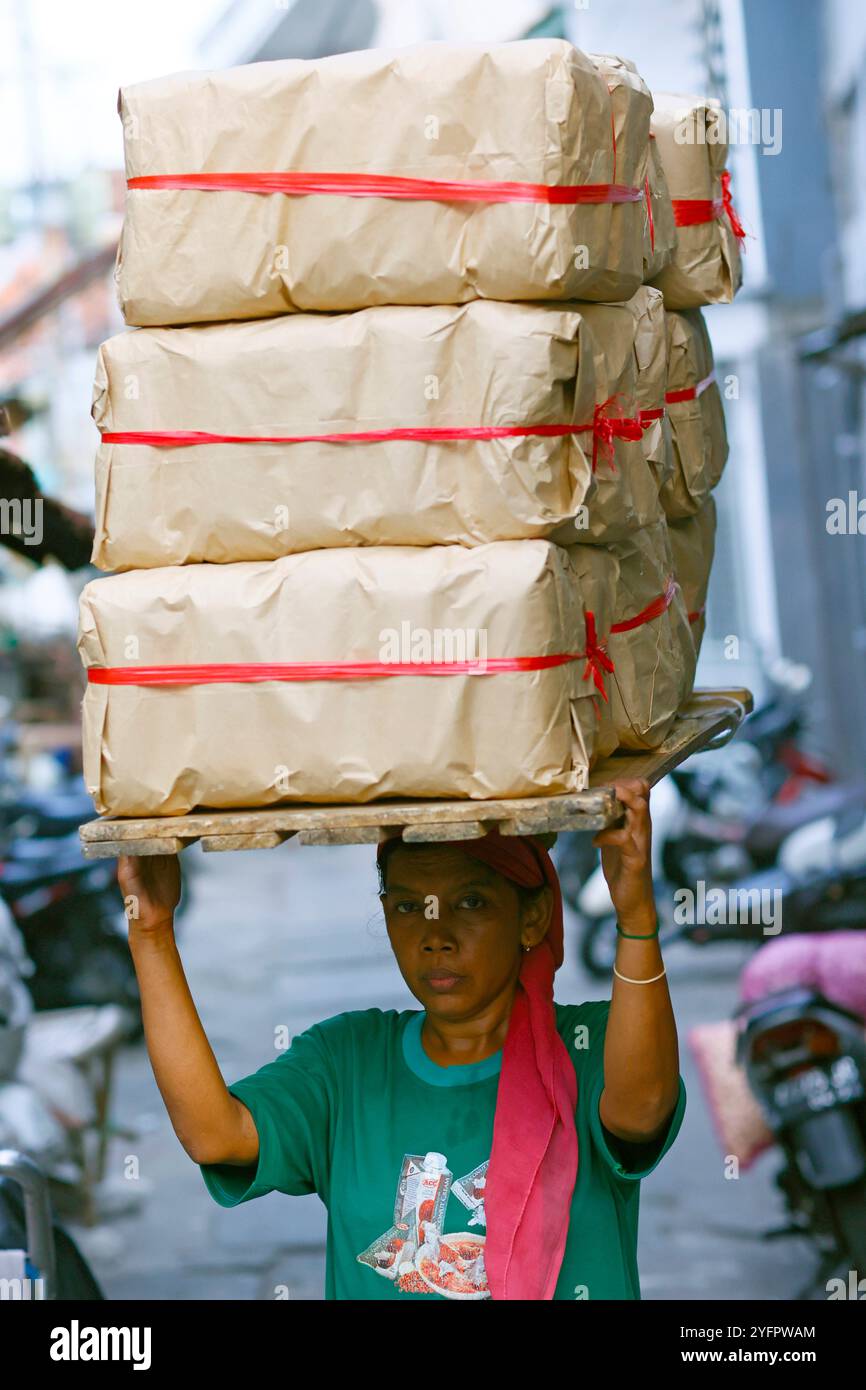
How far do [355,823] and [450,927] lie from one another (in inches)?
→ 14.2

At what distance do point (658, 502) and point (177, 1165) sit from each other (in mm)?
4611

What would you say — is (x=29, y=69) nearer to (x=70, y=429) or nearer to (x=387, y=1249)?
(x=70, y=429)

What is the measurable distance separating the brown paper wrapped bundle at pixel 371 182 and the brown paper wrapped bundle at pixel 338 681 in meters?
0.35

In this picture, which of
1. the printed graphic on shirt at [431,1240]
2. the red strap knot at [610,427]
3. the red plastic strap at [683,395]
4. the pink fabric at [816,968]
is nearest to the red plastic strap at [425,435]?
the red strap knot at [610,427]

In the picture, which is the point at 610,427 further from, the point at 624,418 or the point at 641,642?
the point at 641,642

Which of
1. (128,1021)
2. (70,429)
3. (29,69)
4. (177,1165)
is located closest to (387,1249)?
(177,1165)

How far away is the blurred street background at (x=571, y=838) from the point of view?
5.43m

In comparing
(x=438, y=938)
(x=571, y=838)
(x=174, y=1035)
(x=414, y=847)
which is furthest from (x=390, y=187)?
(x=571, y=838)

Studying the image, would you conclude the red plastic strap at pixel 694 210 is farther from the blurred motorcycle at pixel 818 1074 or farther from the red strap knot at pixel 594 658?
the blurred motorcycle at pixel 818 1074

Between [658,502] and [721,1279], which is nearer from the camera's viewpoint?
[658,502]

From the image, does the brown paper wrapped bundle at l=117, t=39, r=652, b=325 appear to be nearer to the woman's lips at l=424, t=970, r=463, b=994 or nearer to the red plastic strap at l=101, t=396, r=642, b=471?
the red plastic strap at l=101, t=396, r=642, b=471

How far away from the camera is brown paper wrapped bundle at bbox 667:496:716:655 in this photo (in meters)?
3.08

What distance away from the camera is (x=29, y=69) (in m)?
12.8

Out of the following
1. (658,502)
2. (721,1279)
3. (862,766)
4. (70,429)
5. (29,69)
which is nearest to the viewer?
(658,502)
